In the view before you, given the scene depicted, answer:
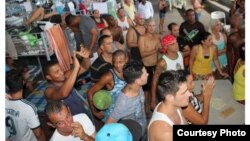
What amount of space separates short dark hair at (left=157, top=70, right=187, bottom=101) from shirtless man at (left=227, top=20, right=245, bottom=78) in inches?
84.4

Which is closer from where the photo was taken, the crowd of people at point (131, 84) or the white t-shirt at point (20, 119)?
the crowd of people at point (131, 84)

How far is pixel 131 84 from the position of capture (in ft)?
9.28

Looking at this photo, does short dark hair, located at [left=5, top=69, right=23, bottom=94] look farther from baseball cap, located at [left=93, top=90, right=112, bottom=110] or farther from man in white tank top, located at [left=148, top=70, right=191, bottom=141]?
man in white tank top, located at [left=148, top=70, right=191, bottom=141]

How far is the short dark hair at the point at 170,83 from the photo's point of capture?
7.93 feet

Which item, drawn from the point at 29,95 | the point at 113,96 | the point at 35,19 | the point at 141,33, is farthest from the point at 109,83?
the point at 35,19

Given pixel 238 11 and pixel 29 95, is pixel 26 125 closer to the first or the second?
pixel 29 95

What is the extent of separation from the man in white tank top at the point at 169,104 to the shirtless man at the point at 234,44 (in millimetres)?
2158

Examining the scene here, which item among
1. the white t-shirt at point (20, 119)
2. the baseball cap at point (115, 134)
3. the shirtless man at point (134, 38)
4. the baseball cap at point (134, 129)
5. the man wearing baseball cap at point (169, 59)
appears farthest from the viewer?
the shirtless man at point (134, 38)

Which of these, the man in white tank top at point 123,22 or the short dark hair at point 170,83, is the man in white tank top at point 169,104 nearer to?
the short dark hair at point 170,83

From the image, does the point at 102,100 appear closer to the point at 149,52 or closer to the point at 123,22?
the point at 149,52

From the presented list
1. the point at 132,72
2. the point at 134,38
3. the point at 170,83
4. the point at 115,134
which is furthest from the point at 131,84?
the point at 134,38

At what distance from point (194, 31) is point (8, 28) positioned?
4098mm

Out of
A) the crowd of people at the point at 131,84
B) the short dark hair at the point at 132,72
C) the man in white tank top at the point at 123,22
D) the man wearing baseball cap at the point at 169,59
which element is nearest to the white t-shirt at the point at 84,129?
the crowd of people at the point at 131,84

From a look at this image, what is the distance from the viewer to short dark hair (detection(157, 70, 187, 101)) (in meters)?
2.42
